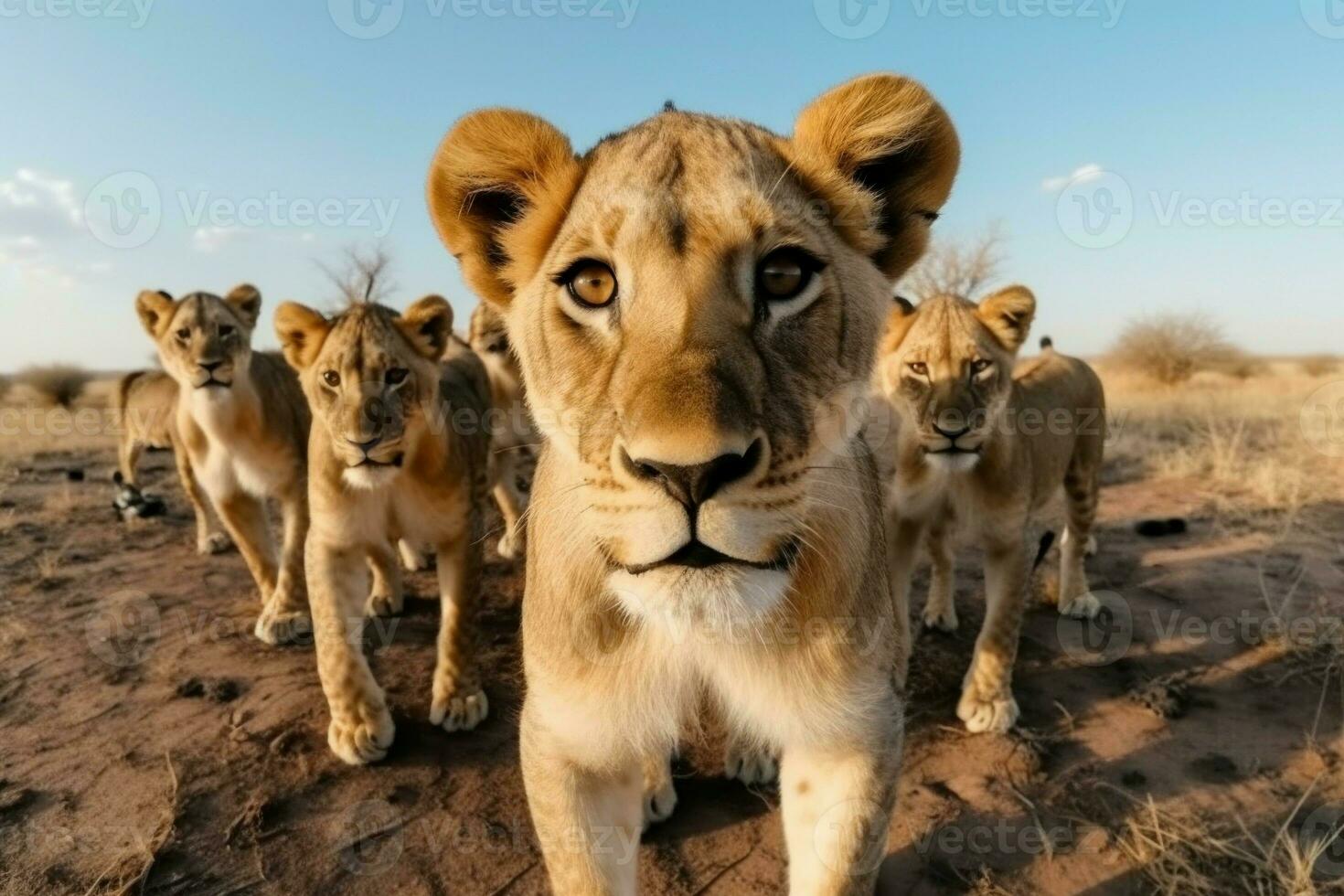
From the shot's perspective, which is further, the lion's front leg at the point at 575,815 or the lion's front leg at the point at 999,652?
the lion's front leg at the point at 999,652

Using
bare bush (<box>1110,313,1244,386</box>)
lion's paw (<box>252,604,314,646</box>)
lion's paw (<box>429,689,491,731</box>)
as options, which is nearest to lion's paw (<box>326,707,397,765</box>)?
lion's paw (<box>429,689,491,731</box>)

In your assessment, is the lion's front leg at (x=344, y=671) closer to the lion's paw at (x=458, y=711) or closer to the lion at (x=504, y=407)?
the lion's paw at (x=458, y=711)

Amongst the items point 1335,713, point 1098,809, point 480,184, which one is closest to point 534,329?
point 480,184

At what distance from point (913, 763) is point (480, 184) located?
151 inches

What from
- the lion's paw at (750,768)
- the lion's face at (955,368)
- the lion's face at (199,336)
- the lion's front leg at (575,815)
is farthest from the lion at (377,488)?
the lion's face at (955,368)

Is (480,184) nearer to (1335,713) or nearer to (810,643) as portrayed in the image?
(810,643)

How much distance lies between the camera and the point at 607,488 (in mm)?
1827

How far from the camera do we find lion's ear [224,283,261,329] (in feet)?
23.2

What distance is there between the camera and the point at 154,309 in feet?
22.2

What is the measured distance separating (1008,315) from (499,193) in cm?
367

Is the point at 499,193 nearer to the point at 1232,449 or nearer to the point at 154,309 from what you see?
the point at 154,309

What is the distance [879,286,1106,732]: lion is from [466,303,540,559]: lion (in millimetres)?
4104

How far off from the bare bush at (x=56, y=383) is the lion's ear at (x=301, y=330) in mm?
30800

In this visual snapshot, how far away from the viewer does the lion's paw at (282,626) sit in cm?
568
